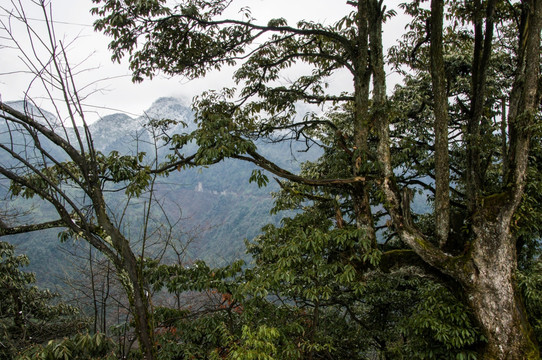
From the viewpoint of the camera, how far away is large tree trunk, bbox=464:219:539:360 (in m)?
3.92

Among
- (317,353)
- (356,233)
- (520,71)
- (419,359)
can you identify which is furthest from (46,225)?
(520,71)

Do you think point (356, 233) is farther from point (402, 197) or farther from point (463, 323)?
point (463, 323)

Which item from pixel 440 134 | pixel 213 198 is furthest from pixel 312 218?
pixel 213 198

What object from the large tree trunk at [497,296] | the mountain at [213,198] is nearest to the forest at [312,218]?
the large tree trunk at [497,296]

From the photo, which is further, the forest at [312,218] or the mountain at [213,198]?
the mountain at [213,198]

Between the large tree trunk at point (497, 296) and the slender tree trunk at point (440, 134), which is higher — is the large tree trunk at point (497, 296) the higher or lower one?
the lower one

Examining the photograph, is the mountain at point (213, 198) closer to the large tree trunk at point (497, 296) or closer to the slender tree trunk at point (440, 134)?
the slender tree trunk at point (440, 134)

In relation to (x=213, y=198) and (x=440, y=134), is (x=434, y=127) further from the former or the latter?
(x=213, y=198)

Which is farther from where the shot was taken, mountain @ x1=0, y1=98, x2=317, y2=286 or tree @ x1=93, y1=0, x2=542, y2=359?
mountain @ x1=0, y1=98, x2=317, y2=286

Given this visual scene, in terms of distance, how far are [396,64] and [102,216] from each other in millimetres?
6352

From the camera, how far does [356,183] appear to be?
4.81 meters

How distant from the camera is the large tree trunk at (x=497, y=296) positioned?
12.9 feet

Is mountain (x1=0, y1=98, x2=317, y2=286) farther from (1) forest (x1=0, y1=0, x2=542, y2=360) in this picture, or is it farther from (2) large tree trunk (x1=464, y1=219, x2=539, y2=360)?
(2) large tree trunk (x1=464, y1=219, x2=539, y2=360)

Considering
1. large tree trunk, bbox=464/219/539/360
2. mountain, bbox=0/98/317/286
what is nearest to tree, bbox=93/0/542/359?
large tree trunk, bbox=464/219/539/360
